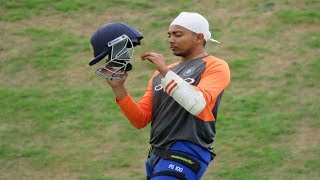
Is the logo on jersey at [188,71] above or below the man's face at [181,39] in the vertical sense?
below

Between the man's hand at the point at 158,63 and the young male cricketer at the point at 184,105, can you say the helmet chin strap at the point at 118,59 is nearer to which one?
the young male cricketer at the point at 184,105

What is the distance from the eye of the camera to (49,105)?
9.33 m

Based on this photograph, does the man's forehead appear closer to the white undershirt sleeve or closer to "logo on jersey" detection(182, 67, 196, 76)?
"logo on jersey" detection(182, 67, 196, 76)

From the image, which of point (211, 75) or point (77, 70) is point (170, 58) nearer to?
point (77, 70)

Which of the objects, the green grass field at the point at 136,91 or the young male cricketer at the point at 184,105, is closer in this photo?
the young male cricketer at the point at 184,105

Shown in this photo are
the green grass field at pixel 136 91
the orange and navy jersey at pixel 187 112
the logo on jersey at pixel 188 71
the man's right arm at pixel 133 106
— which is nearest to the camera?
the orange and navy jersey at pixel 187 112

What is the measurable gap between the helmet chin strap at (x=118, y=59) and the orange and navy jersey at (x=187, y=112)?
0.77 feet

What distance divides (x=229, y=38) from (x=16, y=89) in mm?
3051

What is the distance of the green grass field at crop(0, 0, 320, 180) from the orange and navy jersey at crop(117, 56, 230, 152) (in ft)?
9.60

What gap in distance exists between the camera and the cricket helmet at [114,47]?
4.87 metres

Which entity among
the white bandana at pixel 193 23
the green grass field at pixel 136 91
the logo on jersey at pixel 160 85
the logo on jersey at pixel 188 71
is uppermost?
the white bandana at pixel 193 23

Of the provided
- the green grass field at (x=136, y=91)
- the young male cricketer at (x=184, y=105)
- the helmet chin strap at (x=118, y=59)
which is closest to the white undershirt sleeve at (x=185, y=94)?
the young male cricketer at (x=184, y=105)

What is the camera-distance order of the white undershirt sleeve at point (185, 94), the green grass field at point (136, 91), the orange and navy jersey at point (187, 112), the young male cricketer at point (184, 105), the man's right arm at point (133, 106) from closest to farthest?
the white undershirt sleeve at point (185, 94)
the young male cricketer at point (184, 105)
the orange and navy jersey at point (187, 112)
the man's right arm at point (133, 106)
the green grass field at point (136, 91)

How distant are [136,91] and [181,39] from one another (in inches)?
179
